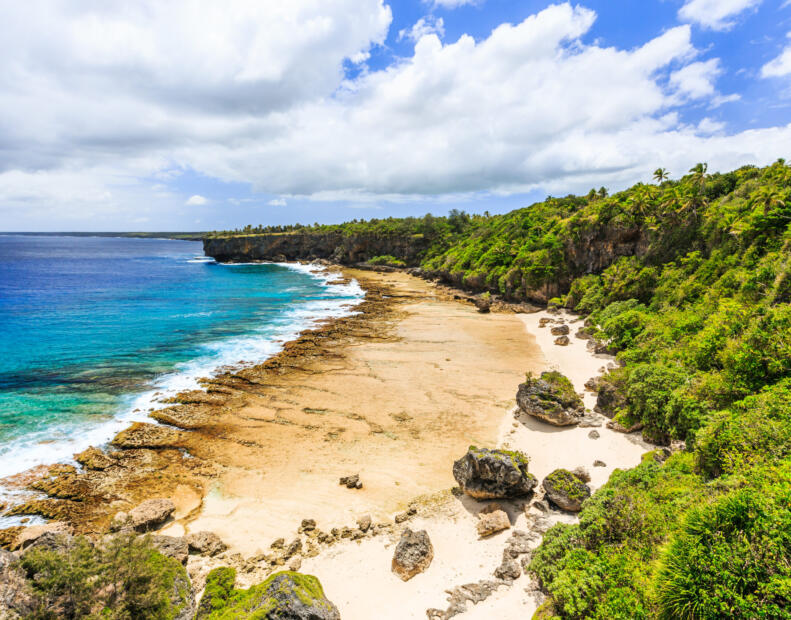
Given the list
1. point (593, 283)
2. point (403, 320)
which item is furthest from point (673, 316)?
point (403, 320)

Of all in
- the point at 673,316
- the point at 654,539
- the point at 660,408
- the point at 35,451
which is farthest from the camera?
the point at 673,316

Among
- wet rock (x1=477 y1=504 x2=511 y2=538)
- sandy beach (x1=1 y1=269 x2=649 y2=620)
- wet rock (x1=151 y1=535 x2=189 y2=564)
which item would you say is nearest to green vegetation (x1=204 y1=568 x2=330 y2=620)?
sandy beach (x1=1 y1=269 x2=649 y2=620)

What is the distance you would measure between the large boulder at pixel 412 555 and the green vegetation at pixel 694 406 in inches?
159

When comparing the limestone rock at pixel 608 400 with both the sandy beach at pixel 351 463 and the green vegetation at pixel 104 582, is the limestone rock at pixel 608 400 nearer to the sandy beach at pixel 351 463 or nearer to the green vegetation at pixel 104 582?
the sandy beach at pixel 351 463

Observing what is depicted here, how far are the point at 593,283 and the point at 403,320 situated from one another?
91.5ft

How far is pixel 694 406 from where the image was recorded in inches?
643

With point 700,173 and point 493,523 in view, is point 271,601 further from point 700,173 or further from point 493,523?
point 700,173

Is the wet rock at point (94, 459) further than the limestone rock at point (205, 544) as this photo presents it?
Yes

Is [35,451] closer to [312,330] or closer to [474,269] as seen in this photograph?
[312,330]

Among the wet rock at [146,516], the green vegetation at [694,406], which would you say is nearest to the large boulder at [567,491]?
the green vegetation at [694,406]

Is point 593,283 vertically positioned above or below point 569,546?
above

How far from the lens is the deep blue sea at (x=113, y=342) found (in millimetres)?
24266

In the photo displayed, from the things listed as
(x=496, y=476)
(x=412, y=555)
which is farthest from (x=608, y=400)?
(x=412, y=555)

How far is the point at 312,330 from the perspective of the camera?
1845 inches
